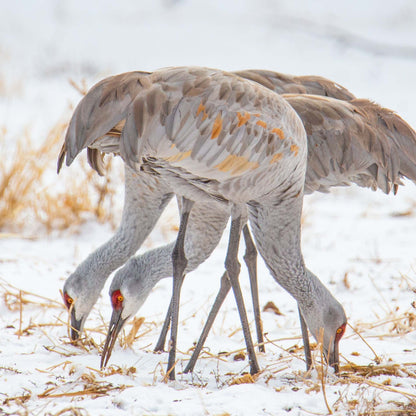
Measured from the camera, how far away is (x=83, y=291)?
3.96 metres

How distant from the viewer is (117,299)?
3.64 meters

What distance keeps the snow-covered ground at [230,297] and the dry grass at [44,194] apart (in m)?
0.16

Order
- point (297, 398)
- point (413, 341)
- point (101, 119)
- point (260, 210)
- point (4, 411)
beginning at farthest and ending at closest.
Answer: point (413, 341) < point (260, 210) < point (101, 119) < point (297, 398) < point (4, 411)

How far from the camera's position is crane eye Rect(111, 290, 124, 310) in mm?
3620

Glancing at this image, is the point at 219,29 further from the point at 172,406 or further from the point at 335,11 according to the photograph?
the point at 172,406

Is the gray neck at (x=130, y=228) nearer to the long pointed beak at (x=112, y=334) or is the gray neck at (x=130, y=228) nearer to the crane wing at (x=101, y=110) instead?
the long pointed beak at (x=112, y=334)

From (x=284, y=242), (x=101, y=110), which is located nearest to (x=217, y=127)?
(x=101, y=110)

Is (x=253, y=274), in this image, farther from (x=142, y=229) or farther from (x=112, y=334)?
(x=112, y=334)

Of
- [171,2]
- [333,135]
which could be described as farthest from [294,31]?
[333,135]

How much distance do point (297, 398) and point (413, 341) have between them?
1425 mm

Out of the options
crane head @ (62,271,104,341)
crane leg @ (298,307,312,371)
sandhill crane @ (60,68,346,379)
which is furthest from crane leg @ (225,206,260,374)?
crane head @ (62,271,104,341)

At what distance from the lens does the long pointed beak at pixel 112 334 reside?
10.7 feet

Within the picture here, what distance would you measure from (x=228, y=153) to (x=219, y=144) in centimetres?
6

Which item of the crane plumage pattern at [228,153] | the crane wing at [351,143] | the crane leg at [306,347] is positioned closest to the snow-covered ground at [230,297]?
the crane leg at [306,347]
